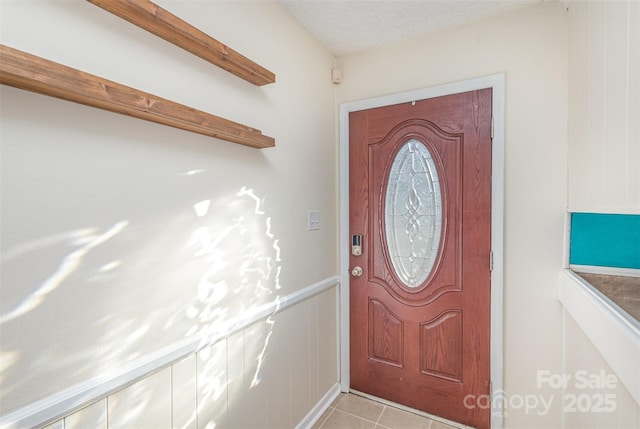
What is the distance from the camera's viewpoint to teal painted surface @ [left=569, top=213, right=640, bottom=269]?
137cm

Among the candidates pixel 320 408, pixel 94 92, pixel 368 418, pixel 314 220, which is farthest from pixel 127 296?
pixel 368 418

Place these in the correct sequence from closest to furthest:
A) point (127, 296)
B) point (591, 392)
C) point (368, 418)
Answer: point (127, 296) < point (591, 392) < point (368, 418)

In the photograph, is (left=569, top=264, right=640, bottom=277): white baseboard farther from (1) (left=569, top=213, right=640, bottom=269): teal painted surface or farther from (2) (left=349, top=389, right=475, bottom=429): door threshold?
(2) (left=349, top=389, right=475, bottom=429): door threshold

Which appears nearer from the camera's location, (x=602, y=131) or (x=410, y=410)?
(x=602, y=131)

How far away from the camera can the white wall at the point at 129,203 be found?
0.72m

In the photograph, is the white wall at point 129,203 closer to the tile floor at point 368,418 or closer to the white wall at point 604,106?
the tile floor at point 368,418

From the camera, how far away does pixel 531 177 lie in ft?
5.30

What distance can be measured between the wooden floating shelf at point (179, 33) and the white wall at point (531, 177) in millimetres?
1319

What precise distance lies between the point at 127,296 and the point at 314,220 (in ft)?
3.73

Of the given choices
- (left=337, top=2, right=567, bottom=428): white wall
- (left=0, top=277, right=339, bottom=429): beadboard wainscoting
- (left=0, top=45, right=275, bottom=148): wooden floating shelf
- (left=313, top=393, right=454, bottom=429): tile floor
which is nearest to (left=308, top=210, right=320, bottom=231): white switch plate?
(left=0, top=277, right=339, bottom=429): beadboard wainscoting

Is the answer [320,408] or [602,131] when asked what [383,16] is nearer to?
[602,131]

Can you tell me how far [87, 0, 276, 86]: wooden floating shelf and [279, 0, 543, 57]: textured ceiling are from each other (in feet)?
2.04

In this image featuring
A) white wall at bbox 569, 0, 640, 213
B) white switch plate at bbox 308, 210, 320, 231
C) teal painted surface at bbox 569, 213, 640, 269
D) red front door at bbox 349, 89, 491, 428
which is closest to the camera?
white wall at bbox 569, 0, 640, 213

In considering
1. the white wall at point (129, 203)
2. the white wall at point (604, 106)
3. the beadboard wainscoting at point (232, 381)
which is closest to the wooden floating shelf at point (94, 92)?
the white wall at point (129, 203)
